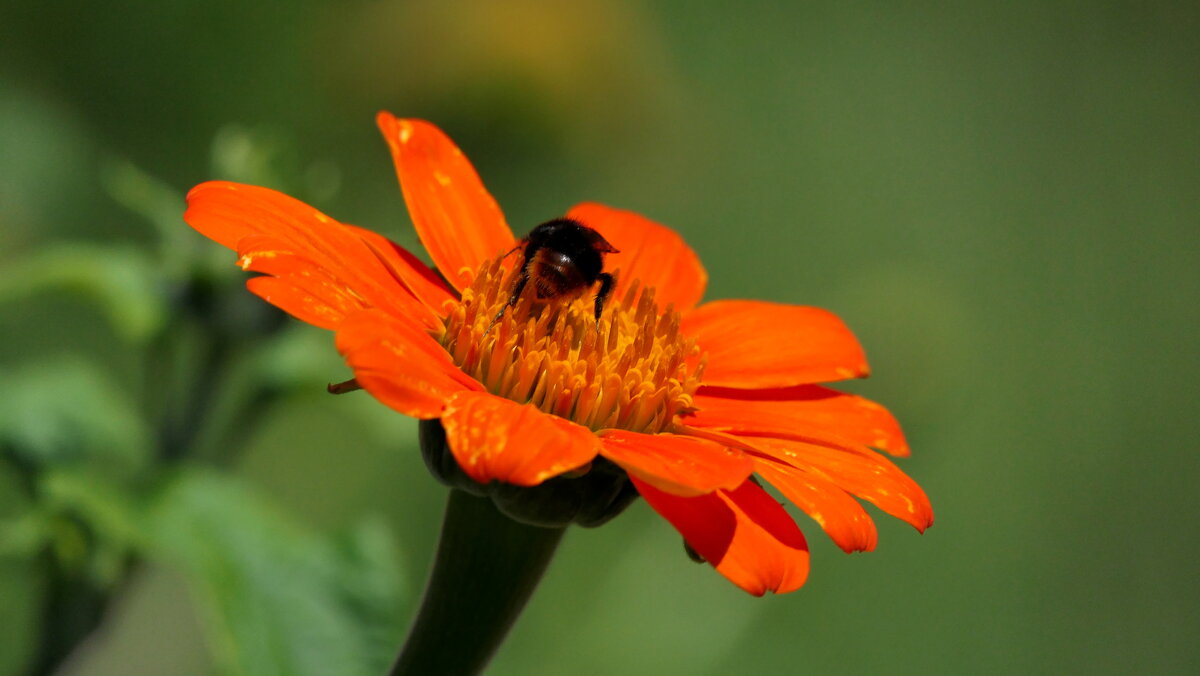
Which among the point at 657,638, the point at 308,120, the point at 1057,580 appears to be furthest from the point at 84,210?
the point at 1057,580

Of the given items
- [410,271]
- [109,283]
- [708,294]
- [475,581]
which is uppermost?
[410,271]

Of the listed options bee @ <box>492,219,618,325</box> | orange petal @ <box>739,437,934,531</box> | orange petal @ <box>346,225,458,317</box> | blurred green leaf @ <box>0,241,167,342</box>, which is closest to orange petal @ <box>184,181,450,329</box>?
orange petal @ <box>346,225,458,317</box>

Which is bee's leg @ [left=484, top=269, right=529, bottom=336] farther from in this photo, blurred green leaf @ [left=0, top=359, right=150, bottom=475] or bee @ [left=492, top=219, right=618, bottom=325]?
blurred green leaf @ [left=0, top=359, right=150, bottom=475]

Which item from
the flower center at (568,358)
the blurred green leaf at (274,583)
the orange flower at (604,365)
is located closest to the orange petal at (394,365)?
the orange flower at (604,365)

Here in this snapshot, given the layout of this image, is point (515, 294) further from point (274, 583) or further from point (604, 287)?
point (274, 583)

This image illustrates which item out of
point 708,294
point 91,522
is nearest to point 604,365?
point 91,522

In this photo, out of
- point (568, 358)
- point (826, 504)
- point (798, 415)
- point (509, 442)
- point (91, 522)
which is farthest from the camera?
point (91, 522)

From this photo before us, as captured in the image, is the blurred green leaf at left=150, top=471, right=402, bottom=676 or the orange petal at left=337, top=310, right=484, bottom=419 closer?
the orange petal at left=337, top=310, right=484, bottom=419
